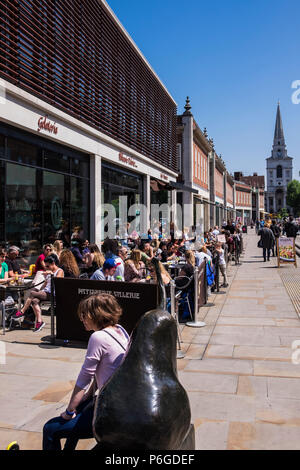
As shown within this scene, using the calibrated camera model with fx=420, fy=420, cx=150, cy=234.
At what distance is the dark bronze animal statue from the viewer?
2.36 metres

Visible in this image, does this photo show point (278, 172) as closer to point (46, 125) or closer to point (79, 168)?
point (79, 168)

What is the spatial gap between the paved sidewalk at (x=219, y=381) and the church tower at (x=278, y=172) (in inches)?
7163

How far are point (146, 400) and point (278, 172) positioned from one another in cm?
19252

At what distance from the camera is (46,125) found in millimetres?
12961

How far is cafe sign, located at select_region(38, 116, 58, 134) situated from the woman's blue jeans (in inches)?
429

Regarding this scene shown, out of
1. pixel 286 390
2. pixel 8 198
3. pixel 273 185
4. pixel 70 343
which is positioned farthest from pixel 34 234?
pixel 273 185

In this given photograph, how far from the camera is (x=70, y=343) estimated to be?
725 cm

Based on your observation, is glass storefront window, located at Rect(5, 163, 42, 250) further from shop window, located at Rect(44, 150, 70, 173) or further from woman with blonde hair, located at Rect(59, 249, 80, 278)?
woman with blonde hair, located at Rect(59, 249, 80, 278)

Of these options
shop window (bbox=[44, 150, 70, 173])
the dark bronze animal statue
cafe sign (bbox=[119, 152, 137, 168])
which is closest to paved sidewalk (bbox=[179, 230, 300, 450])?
the dark bronze animal statue

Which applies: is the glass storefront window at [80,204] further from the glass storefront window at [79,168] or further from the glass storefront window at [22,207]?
the glass storefront window at [22,207]

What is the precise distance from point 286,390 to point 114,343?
310 centimetres

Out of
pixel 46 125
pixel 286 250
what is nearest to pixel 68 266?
pixel 46 125

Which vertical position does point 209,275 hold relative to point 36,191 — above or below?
below
